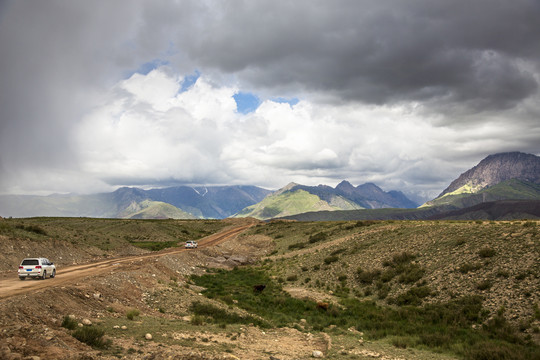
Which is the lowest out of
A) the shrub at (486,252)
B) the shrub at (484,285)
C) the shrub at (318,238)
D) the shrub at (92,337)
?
the shrub at (318,238)

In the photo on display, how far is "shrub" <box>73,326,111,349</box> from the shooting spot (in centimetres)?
1532

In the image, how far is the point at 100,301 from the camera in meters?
23.8

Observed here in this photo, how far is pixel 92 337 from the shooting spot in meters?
15.7

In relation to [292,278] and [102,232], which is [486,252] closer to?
[292,278]

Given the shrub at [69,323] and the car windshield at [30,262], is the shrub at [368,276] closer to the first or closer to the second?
the shrub at [69,323]

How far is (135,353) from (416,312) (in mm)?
22658

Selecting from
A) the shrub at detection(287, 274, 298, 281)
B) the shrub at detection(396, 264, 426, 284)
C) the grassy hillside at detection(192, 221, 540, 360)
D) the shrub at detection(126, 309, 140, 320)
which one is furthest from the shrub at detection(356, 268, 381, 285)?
the shrub at detection(126, 309, 140, 320)

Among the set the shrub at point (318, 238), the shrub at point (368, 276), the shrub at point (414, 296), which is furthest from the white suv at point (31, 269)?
the shrub at point (318, 238)

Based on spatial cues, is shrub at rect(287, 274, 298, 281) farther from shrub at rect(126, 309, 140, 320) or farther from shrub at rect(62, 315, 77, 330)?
shrub at rect(62, 315, 77, 330)

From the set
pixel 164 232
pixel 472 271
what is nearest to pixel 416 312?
pixel 472 271

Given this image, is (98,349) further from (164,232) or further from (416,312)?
(164,232)

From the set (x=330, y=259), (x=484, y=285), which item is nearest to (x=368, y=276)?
(x=330, y=259)

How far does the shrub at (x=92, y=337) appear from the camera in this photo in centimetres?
1532

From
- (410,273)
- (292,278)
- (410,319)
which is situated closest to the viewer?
(410,319)
